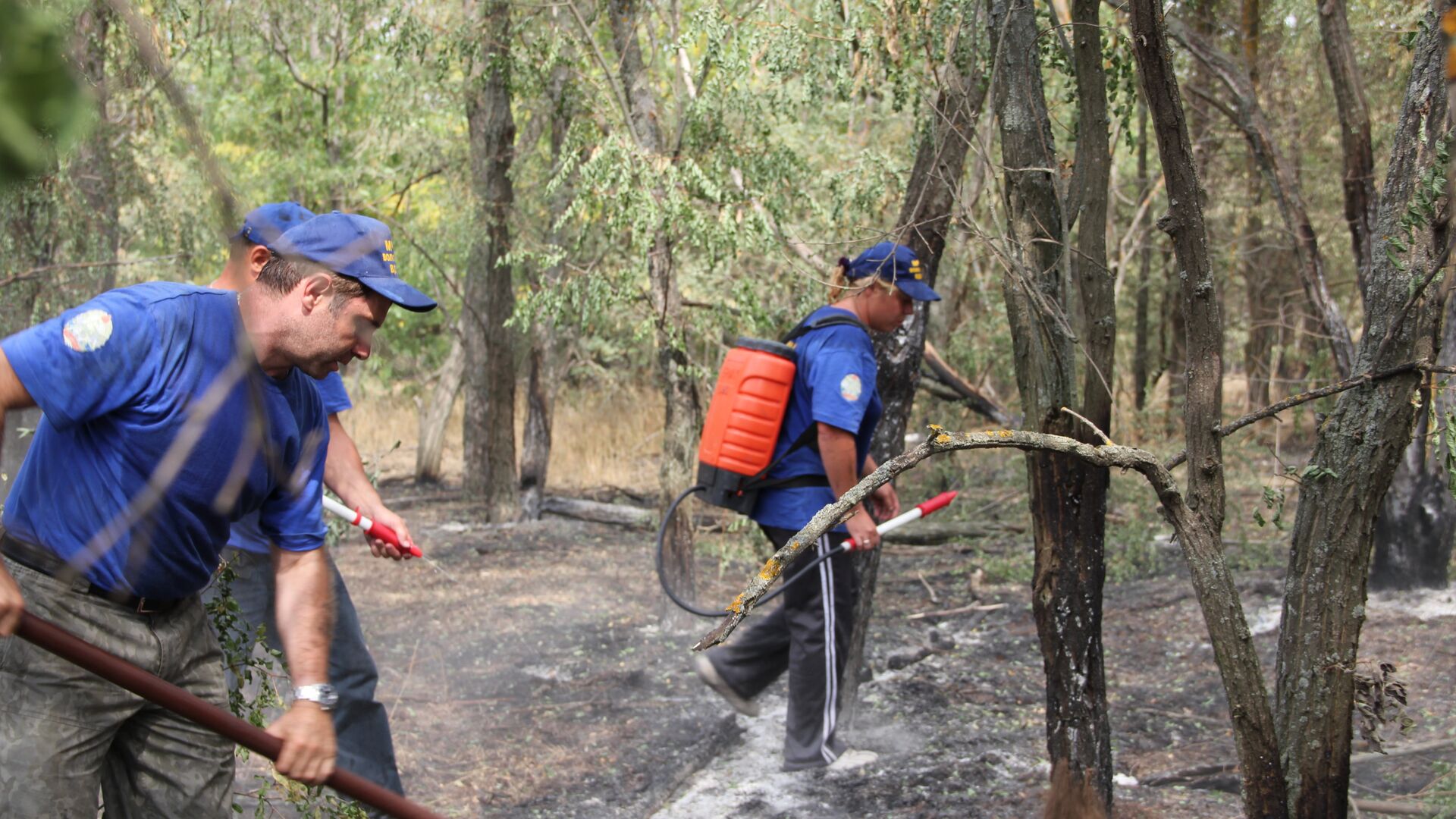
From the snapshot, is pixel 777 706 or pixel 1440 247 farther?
pixel 777 706

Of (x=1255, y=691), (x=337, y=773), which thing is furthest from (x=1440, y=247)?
(x=337, y=773)

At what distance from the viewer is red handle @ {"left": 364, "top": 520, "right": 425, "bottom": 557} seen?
163 inches

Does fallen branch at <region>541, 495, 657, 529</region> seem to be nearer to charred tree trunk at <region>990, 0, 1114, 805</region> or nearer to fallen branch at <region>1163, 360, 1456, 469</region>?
charred tree trunk at <region>990, 0, 1114, 805</region>

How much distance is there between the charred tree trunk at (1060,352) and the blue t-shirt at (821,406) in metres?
1.09

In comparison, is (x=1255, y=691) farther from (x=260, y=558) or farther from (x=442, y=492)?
(x=442, y=492)

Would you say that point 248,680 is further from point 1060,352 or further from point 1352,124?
point 1352,124

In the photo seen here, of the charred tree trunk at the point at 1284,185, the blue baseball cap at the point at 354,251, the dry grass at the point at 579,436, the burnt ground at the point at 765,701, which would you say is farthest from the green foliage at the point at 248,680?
the dry grass at the point at 579,436

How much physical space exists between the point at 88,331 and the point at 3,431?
25 centimetres

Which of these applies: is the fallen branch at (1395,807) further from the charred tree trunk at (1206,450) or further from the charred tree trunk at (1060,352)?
the charred tree trunk at (1206,450)

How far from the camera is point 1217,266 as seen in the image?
46.3ft

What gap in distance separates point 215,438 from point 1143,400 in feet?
42.1

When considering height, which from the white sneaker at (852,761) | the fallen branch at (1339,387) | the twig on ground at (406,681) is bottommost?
the twig on ground at (406,681)

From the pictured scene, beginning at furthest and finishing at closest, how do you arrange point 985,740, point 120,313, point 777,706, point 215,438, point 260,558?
point 777,706 < point 985,740 < point 260,558 < point 215,438 < point 120,313

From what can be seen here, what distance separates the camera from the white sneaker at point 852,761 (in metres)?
5.10
